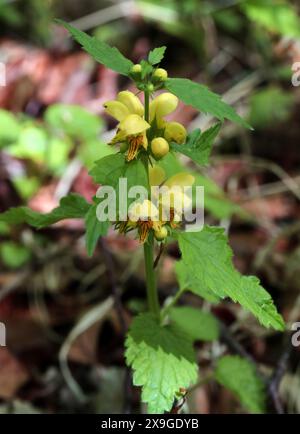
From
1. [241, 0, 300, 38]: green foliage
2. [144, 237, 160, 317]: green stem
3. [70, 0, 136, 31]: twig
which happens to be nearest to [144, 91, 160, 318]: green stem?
[144, 237, 160, 317]: green stem

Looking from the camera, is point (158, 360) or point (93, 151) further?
point (93, 151)

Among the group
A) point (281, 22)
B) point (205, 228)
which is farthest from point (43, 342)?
point (281, 22)

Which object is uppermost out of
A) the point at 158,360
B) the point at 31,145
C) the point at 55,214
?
the point at 31,145

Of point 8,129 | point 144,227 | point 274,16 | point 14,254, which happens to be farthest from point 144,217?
point 274,16

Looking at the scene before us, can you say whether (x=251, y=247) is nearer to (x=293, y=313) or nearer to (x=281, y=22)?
(x=293, y=313)

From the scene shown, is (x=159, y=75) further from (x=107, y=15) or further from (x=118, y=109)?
(x=107, y=15)

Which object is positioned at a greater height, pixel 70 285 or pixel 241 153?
pixel 241 153
